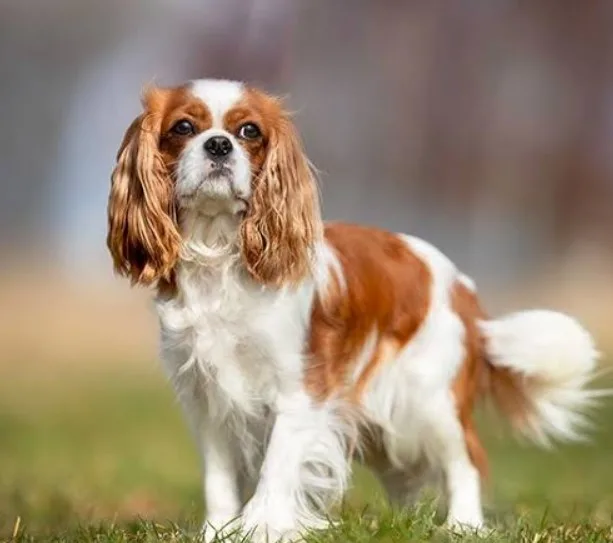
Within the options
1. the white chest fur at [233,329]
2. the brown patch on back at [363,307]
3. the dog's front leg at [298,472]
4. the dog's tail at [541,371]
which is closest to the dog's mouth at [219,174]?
the white chest fur at [233,329]

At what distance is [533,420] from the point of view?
19.3ft

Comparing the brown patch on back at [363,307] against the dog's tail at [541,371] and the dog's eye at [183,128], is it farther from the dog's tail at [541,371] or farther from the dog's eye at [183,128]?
the dog's eye at [183,128]

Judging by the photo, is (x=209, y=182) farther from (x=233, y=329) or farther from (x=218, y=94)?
(x=233, y=329)

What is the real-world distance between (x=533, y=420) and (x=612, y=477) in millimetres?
3060

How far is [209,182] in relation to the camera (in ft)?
15.3

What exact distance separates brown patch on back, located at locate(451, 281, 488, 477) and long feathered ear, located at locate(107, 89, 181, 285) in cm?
120

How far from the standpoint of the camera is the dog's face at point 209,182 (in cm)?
472

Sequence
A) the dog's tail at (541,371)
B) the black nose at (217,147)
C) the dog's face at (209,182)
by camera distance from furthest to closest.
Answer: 1. the dog's tail at (541,371)
2. the dog's face at (209,182)
3. the black nose at (217,147)

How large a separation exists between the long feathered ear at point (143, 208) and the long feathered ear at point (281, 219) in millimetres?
253

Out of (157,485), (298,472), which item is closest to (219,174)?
(298,472)

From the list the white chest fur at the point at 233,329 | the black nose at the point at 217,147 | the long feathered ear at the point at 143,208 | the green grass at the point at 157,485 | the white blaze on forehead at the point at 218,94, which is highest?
the white blaze on forehead at the point at 218,94

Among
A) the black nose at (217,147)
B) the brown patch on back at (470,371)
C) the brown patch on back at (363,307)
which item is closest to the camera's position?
the black nose at (217,147)

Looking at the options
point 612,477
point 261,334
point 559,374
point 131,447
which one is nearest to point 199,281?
point 261,334

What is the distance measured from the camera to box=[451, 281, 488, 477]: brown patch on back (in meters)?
5.48
